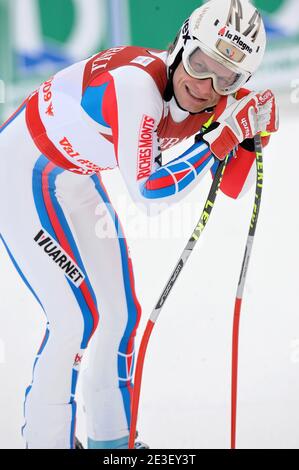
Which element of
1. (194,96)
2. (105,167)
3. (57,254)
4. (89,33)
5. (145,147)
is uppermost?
(89,33)

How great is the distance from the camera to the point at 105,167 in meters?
2.74

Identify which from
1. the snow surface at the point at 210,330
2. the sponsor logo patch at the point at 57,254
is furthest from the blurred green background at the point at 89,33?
the sponsor logo patch at the point at 57,254

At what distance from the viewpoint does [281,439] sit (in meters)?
2.84

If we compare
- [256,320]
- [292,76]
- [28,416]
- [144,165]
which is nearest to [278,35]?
[292,76]

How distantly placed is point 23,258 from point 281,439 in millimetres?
1298

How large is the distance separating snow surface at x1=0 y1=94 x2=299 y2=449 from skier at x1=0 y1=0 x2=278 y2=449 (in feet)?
1.40

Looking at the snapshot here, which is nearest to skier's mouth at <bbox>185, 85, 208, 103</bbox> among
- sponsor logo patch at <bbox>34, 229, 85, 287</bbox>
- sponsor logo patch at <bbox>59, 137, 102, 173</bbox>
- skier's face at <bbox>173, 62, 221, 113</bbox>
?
skier's face at <bbox>173, 62, 221, 113</bbox>

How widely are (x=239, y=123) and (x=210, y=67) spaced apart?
22 centimetres

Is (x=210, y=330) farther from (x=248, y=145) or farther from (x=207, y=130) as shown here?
(x=207, y=130)

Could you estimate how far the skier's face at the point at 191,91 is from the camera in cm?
246

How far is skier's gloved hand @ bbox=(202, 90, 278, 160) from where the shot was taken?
96.1 inches

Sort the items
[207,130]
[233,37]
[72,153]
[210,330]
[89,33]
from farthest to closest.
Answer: [89,33]
[210,330]
[72,153]
[207,130]
[233,37]

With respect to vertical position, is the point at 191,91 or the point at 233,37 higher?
the point at 233,37

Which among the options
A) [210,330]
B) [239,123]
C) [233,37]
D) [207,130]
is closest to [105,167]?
[207,130]
